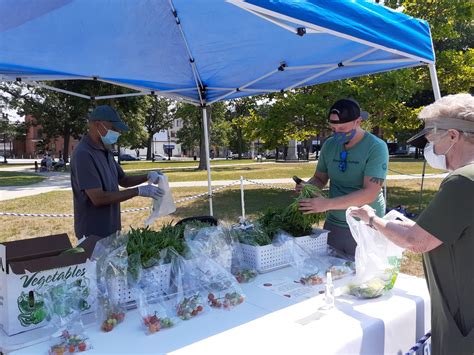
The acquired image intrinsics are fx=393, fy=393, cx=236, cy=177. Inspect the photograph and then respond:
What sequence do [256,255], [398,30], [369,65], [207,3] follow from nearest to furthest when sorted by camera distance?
[256,255] → [398,30] → [207,3] → [369,65]

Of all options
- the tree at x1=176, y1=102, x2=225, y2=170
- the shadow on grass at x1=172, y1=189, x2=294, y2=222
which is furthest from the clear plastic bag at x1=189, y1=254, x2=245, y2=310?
the tree at x1=176, y1=102, x2=225, y2=170

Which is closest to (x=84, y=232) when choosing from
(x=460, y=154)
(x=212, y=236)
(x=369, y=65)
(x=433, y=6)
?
(x=212, y=236)

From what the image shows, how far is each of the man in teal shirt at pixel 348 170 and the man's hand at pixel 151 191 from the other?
94cm

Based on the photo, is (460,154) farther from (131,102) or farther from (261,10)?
(131,102)

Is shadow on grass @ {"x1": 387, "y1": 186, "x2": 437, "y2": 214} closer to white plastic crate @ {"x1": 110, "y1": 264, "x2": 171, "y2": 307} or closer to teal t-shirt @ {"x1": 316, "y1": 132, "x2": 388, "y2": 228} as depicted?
teal t-shirt @ {"x1": 316, "y1": 132, "x2": 388, "y2": 228}

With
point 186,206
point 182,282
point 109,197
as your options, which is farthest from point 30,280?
point 186,206

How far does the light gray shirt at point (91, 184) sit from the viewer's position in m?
2.60

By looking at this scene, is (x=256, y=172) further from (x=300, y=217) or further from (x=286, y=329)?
(x=286, y=329)

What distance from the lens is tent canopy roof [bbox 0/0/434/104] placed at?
7.34ft

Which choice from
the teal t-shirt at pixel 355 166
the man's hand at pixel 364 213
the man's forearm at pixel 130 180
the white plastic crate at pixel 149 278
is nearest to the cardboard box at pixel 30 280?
the white plastic crate at pixel 149 278

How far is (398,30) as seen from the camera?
96.9 inches

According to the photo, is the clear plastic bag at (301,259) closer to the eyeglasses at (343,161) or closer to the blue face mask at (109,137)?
the eyeglasses at (343,161)

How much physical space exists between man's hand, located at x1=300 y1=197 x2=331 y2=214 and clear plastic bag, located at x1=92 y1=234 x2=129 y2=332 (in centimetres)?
108

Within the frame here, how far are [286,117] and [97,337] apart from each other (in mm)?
10110
